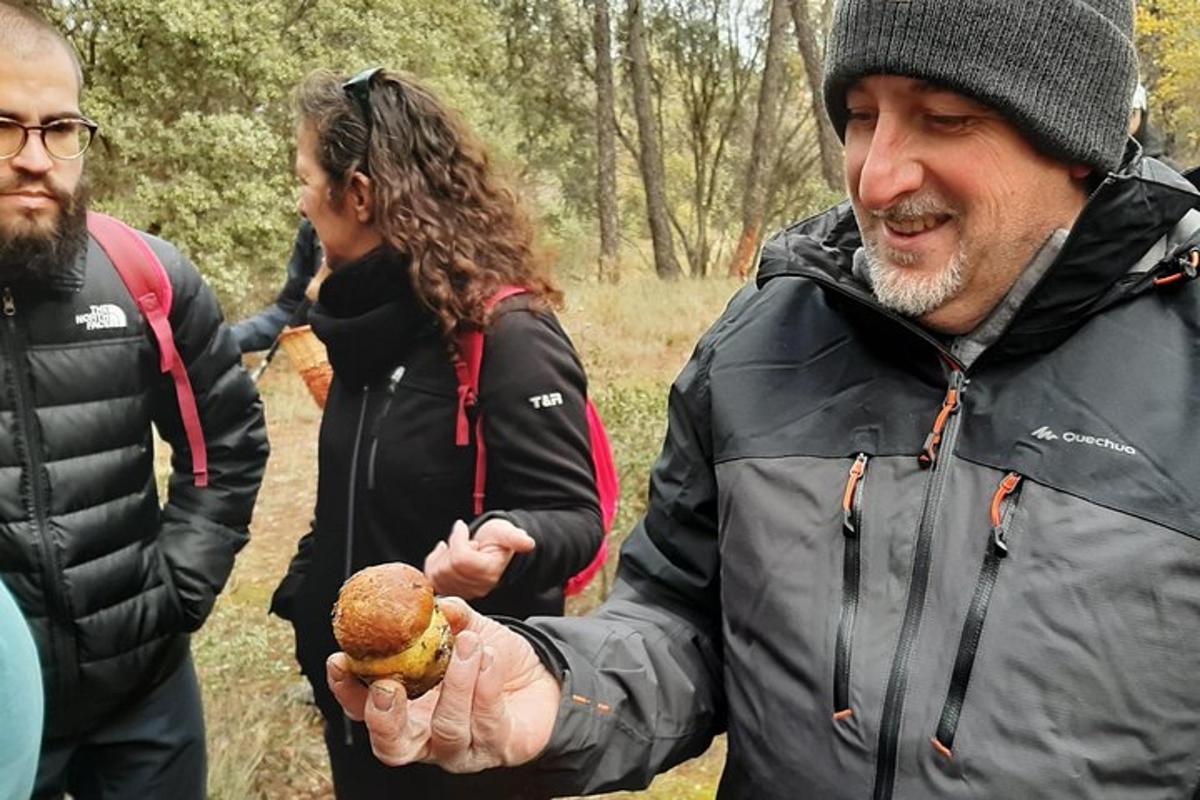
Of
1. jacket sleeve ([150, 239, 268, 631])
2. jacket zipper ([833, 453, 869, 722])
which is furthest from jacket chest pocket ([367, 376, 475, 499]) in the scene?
jacket zipper ([833, 453, 869, 722])

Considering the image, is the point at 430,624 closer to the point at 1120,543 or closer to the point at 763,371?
the point at 763,371

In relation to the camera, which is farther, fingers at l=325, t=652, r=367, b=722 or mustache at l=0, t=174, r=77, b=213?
mustache at l=0, t=174, r=77, b=213

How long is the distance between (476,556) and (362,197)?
1.09 metres

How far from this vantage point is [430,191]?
9.18ft

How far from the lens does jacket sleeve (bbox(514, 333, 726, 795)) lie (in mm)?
1633

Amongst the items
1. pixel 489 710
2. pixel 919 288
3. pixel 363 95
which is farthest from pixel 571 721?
pixel 363 95

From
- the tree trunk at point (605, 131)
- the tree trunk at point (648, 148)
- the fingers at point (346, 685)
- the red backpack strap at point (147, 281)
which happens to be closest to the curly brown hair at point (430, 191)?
the red backpack strap at point (147, 281)

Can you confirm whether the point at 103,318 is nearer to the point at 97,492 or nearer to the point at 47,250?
the point at 47,250

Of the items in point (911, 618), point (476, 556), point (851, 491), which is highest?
point (851, 491)

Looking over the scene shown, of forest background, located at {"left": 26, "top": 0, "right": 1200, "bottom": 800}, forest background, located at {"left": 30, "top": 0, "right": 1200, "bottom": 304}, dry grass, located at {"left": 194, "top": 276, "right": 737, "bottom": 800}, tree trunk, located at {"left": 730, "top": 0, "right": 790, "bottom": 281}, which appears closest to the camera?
dry grass, located at {"left": 194, "top": 276, "right": 737, "bottom": 800}

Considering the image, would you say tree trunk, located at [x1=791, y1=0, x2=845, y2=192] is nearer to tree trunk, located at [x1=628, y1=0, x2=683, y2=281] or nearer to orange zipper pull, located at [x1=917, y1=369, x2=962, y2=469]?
tree trunk, located at [x1=628, y1=0, x2=683, y2=281]

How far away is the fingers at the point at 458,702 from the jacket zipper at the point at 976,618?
0.63 m

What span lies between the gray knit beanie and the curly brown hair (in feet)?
4.38

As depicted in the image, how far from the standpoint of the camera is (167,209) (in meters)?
13.0
